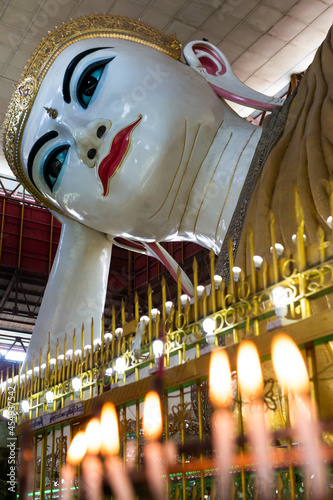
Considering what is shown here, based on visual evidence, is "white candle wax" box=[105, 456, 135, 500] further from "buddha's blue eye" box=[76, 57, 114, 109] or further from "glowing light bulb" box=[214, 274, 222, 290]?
"buddha's blue eye" box=[76, 57, 114, 109]

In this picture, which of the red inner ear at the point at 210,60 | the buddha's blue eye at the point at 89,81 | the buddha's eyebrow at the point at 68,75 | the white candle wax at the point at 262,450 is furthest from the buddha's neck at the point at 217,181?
the white candle wax at the point at 262,450

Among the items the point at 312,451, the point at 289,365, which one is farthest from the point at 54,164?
the point at 312,451

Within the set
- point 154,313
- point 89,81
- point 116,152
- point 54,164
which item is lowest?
point 154,313

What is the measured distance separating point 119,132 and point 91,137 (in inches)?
6.4

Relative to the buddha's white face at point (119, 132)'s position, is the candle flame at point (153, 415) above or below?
below

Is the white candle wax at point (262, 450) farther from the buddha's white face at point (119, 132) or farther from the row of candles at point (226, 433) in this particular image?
the buddha's white face at point (119, 132)

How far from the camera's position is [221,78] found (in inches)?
158

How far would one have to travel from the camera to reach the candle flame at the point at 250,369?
70.9 inches

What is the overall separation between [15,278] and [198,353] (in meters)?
9.03

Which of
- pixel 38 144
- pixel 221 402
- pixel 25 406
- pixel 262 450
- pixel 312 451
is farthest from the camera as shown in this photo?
pixel 38 144

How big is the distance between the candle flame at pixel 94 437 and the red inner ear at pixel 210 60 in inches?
99.7

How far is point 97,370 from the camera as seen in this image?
9.19 feet

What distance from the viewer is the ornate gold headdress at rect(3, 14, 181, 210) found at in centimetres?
409

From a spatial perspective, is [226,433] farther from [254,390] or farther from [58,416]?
[58,416]
